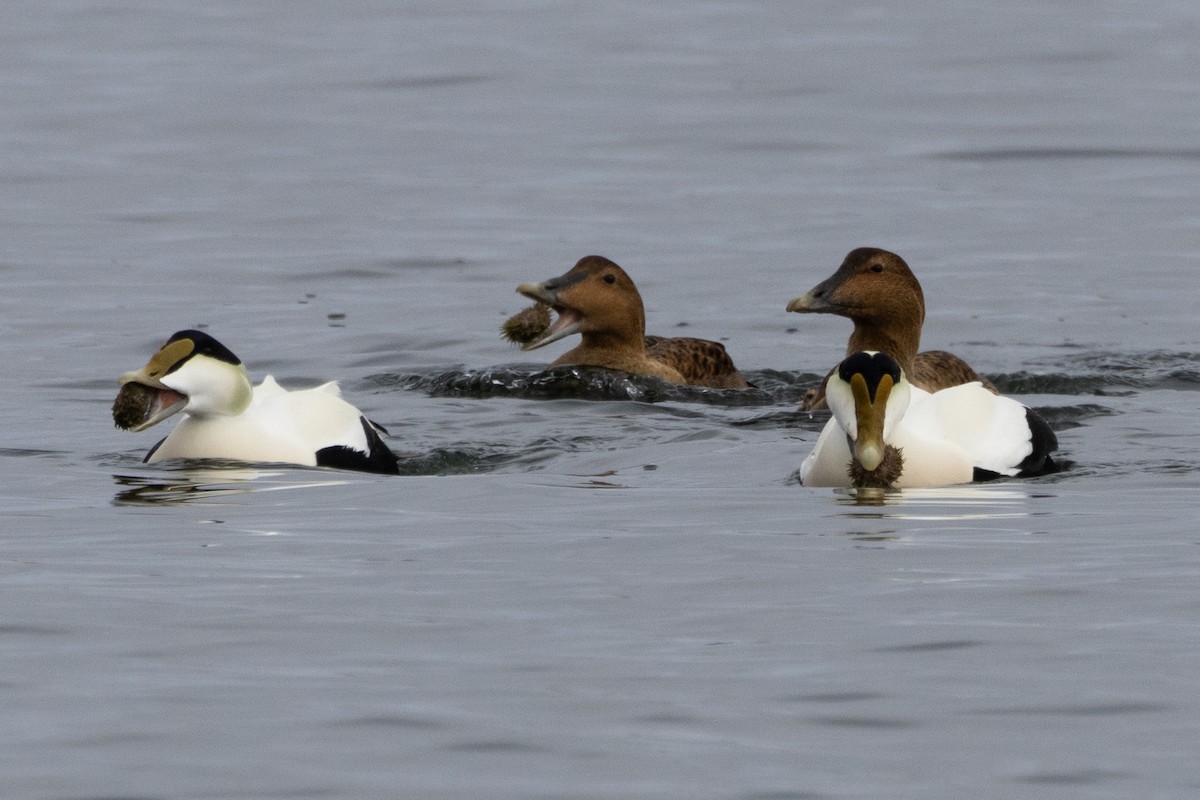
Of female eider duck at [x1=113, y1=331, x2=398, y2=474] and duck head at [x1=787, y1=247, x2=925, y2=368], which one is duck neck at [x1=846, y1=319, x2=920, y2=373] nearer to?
duck head at [x1=787, y1=247, x2=925, y2=368]

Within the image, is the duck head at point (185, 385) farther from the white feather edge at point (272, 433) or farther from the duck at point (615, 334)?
the duck at point (615, 334)

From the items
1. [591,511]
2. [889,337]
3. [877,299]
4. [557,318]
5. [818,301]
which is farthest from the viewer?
[557,318]

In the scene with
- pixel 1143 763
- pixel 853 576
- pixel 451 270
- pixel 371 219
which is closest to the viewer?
pixel 1143 763

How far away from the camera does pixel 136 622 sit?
6754 millimetres

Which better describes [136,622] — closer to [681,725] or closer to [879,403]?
[681,725]

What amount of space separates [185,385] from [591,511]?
1919 millimetres

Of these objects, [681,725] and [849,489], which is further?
[849,489]

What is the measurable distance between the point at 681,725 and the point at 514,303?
11704mm

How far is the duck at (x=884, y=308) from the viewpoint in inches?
480

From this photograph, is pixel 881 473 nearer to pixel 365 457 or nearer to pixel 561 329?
pixel 365 457

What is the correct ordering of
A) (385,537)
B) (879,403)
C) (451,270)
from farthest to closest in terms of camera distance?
(451,270) → (879,403) → (385,537)

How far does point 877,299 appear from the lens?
12352 mm

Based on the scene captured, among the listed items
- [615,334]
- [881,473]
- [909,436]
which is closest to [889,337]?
[615,334]

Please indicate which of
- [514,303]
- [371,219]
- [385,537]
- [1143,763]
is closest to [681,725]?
[1143,763]
